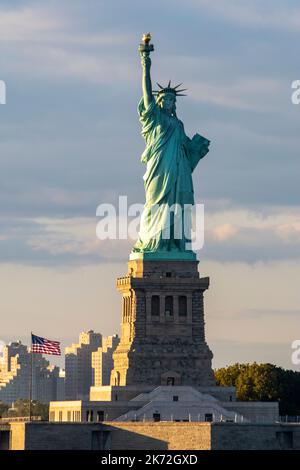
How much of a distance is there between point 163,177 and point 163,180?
246 mm

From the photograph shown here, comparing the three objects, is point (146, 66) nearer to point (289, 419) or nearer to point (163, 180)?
point (163, 180)

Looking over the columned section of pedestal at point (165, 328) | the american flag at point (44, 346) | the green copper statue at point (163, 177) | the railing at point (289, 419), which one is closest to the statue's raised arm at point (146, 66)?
the green copper statue at point (163, 177)

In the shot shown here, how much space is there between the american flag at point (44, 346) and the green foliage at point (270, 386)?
22.0 metres

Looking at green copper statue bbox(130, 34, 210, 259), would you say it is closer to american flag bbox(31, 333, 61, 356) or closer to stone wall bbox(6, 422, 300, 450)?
american flag bbox(31, 333, 61, 356)

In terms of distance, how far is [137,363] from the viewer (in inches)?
6147

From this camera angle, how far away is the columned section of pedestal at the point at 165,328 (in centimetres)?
15612

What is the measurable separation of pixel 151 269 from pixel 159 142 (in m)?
8.95

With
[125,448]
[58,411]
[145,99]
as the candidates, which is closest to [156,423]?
[125,448]

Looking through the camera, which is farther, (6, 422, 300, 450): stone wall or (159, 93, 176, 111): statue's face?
(159, 93, 176, 111): statue's face

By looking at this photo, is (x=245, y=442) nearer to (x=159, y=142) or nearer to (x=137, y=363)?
(x=137, y=363)

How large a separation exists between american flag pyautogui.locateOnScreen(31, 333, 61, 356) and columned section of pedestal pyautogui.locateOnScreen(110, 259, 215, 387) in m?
6.84

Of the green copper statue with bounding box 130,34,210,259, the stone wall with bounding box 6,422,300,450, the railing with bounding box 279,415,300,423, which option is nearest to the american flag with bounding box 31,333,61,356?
the stone wall with bounding box 6,422,300,450

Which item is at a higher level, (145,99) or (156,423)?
(145,99)

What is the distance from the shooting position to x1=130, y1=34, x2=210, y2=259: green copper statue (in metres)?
158
